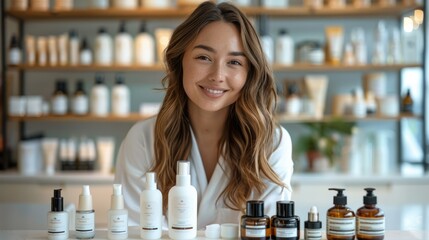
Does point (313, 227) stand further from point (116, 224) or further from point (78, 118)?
point (78, 118)

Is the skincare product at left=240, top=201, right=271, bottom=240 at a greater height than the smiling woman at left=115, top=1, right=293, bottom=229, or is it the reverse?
the smiling woman at left=115, top=1, right=293, bottom=229

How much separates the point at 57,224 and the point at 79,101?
2617 millimetres

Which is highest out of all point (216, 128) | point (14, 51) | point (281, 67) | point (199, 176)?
point (14, 51)

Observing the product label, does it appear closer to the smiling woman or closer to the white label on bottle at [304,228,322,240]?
the white label on bottle at [304,228,322,240]

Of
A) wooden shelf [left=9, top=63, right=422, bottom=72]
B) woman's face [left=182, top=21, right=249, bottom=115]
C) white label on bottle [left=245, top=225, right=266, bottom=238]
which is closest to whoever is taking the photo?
white label on bottle [left=245, top=225, right=266, bottom=238]

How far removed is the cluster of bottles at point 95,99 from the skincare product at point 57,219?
257 centimetres

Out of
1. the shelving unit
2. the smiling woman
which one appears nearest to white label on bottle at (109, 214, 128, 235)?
the smiling woman

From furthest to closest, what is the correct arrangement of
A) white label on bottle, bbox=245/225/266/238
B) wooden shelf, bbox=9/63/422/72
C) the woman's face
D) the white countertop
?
wooden shelf, bbox=9/63/422/72 → the woman's face → the white countertop → white label on bottle, bbox=245/225/266/238

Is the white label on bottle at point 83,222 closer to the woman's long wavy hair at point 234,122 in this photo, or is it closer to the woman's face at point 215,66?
the woman's long wavy hair at point 234,122

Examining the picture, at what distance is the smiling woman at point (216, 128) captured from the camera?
1815 mm

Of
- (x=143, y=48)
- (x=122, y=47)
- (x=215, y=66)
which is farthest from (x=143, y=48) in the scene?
(x=215, y=66)

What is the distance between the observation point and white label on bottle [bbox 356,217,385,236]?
1.48m

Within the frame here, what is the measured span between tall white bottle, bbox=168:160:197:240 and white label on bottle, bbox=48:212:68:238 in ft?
0.82

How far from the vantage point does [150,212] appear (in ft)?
4.99
